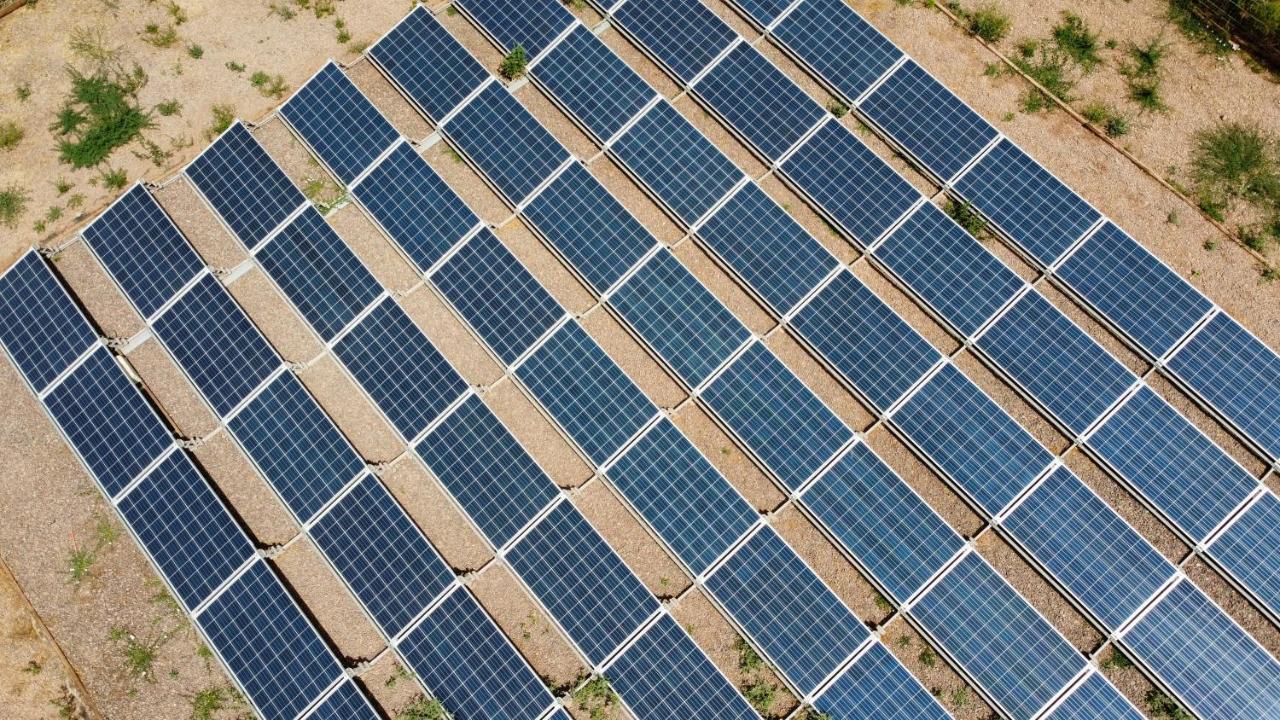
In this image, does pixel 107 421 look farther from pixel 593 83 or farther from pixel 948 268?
pixel 948 268

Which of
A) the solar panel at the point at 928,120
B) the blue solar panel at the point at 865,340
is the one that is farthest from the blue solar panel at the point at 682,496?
the solar panel at the point at 928,120

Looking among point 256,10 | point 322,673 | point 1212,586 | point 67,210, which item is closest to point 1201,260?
point 1212,586

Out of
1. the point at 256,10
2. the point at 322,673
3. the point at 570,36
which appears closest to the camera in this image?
the point at 322,673

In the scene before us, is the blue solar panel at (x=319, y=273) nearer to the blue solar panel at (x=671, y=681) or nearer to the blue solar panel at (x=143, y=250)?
the blue solar panel at (x=143, y=250)

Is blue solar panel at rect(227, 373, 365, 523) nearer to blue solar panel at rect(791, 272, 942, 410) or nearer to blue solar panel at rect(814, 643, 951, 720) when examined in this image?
blue solar panel at rect(791, 272, 942, 410)

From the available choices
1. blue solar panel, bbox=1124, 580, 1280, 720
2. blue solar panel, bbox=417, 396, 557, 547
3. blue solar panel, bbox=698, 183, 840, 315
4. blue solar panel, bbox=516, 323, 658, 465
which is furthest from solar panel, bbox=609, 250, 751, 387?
blue solar panel, bbox=1124, 580, 1280, 720

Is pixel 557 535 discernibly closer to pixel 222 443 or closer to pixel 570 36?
pixel 222 443

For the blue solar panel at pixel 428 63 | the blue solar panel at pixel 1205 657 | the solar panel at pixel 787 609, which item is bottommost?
the solar panel at pixel 787 609
